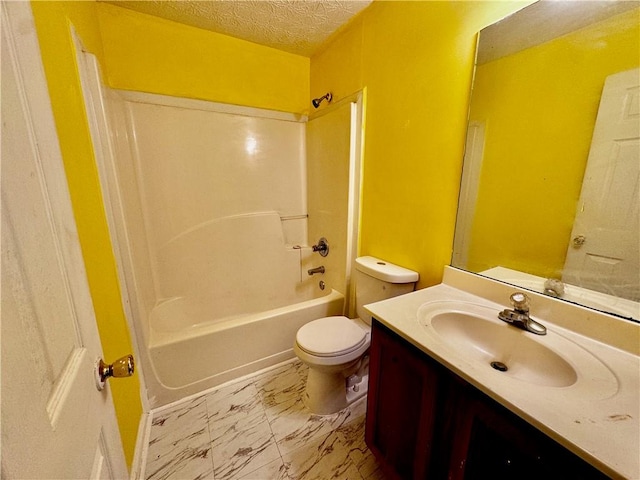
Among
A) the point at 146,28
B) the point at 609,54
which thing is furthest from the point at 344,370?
the point at 146,28

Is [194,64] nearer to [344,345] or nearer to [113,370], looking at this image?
[113,370]

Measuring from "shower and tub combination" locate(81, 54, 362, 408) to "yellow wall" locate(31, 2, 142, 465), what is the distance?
0.18 metres

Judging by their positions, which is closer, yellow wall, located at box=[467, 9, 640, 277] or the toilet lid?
yellow wall, located at box=[467, 9, 640, 277]

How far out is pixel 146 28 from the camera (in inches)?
60.9

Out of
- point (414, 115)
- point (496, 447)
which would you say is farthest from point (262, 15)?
Result: point (496, 447)

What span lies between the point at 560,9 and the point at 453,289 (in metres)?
1.05

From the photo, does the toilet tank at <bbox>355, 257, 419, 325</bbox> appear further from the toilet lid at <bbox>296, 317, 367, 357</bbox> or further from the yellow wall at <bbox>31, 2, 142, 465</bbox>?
the yellow wall at <bbox>31, 2, 142, 465</bbox>

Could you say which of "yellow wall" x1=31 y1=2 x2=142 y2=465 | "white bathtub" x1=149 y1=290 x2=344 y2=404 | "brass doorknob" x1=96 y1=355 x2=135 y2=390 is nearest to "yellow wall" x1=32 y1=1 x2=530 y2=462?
"yellow wall" x1=31 y1=2 x2=142 y2=465

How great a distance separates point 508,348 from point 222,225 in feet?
6.25

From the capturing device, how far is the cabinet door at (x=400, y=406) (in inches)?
31.2

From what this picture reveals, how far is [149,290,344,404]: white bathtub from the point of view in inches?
56.9

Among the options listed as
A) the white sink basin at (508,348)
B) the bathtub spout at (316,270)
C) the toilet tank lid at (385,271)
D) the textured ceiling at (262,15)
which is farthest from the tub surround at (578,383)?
the textured ceiling at (262,15)

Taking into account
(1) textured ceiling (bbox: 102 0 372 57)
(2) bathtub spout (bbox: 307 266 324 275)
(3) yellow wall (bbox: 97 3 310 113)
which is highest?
(1) textured ceiling (bbox: 102 0 372 57)

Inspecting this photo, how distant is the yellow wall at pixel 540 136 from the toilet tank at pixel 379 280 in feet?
1.09
